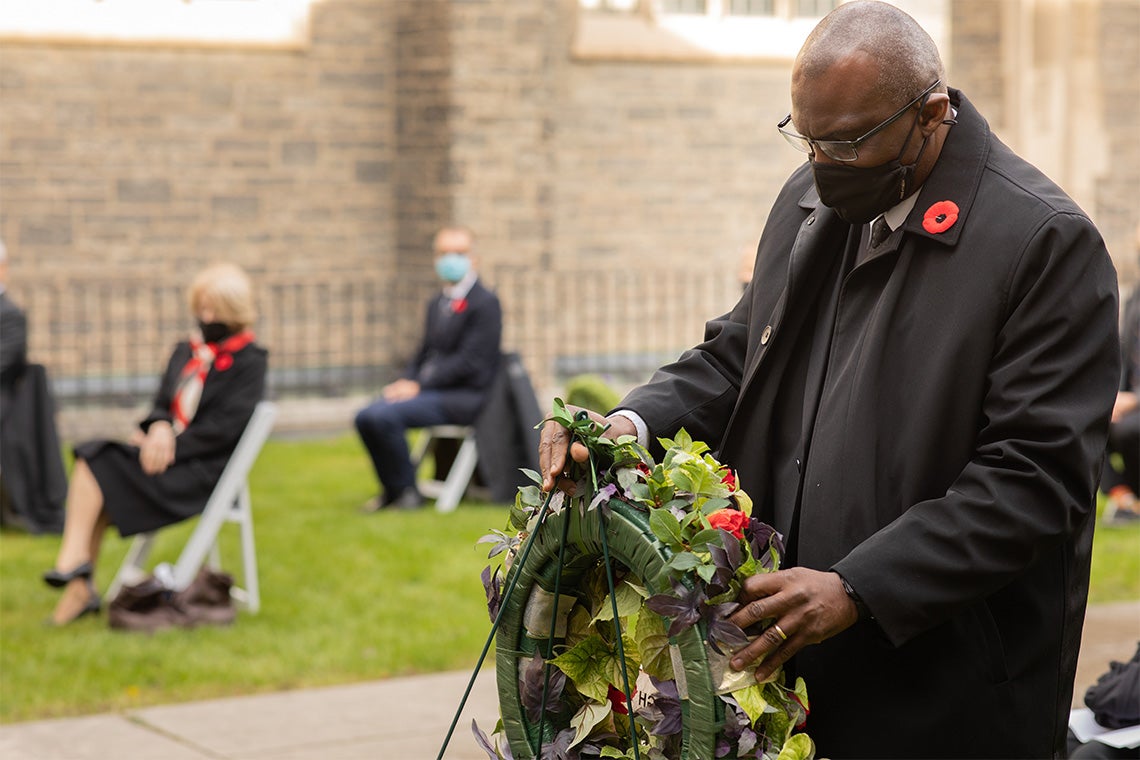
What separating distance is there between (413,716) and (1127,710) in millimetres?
2816

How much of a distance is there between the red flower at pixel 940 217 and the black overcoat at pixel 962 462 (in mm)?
11

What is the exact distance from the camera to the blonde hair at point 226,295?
Answer: 802 cm

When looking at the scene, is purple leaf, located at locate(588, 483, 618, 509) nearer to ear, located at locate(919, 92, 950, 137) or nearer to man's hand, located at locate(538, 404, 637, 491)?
man's hand, located at locate(538, 404, 637, 491)

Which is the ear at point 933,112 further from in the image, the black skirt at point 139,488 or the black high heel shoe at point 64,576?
the black high heel shoe at point 64,576

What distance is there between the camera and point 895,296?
2.63 metres

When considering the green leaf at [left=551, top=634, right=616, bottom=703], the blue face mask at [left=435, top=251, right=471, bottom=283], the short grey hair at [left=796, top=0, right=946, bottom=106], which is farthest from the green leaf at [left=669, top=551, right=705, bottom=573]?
the blue face mask at [left=435, top=251, right=471, bottom=283]

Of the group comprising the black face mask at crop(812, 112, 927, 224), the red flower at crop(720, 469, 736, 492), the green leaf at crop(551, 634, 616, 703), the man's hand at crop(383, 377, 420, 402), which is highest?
the black face mask at crop(812, 112, 927, 224)

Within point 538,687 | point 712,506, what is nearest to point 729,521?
point 712,506

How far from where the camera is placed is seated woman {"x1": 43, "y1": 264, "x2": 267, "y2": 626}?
25.1 ft

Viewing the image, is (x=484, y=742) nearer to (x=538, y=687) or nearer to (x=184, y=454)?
(x=538, y=687)

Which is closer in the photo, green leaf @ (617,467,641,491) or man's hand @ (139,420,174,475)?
green leaf @ (617,467,641,491)

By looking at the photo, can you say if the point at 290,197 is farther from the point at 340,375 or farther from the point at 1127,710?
the point at 1127,710

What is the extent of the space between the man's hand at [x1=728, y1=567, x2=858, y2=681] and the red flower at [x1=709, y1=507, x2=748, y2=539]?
89mm

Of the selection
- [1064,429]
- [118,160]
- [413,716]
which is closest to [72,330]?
[118,160]
